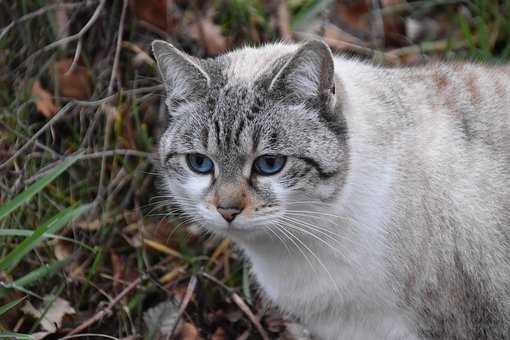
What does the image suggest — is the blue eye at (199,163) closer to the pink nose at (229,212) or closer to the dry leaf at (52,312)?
the pink nose at (229,212)

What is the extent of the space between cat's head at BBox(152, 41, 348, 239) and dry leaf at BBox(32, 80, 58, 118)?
1489 mm

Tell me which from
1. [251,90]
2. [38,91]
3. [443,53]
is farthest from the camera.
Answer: [443,53]

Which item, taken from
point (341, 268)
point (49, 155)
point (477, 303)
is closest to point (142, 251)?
point (49, 155)

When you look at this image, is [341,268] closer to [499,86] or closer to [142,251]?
[499,86]

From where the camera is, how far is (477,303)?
3.18 metres

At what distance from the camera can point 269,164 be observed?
9.86 ft

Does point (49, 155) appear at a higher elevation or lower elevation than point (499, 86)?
lower

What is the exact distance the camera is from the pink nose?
9.69 feet

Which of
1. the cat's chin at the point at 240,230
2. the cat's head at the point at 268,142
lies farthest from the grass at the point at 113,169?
the cat's head at the point at 268,142

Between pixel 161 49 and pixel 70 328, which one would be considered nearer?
pixel 161 49

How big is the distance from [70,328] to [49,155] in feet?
2.93

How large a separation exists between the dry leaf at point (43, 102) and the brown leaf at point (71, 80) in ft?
0.34

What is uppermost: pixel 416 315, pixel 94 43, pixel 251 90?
pixel 251 90

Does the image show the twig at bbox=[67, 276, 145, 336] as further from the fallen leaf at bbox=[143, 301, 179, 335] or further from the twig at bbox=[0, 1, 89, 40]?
the twig at bbox=[0, 1, 89, 40]
